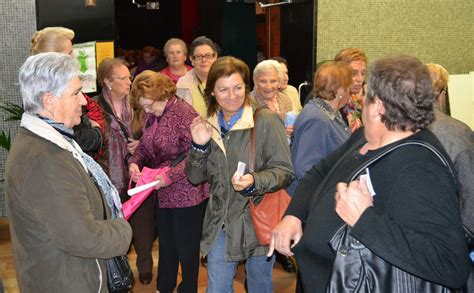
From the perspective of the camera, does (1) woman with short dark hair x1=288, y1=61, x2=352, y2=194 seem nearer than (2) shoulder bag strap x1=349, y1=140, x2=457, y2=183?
No

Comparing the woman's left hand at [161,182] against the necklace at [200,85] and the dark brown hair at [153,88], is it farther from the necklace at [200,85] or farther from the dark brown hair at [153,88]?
the necklace at [200,85]

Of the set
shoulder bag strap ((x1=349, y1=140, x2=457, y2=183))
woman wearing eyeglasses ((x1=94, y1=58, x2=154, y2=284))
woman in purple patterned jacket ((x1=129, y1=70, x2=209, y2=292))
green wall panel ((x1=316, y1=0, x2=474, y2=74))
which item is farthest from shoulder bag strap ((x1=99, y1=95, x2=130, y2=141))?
green wall panel ((x1=316, y1=0, x2=474, y2=74))

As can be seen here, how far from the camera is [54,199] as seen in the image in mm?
1937

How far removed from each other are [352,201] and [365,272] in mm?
230

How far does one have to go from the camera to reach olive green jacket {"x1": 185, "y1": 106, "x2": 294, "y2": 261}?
2.96m

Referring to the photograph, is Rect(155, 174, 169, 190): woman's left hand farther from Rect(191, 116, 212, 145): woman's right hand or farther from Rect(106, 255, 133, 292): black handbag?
Rect(106, 255, 133, 292): black handbag

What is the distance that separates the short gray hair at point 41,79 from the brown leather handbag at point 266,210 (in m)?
1.17

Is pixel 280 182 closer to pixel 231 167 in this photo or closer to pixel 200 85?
pixel 231 167

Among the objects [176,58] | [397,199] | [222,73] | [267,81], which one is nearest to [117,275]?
[397,199]

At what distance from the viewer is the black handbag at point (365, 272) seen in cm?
174

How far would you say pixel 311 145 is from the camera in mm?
3285

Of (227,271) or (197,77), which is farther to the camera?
(197,77)

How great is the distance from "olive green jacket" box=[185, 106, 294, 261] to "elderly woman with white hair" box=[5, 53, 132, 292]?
0.88m

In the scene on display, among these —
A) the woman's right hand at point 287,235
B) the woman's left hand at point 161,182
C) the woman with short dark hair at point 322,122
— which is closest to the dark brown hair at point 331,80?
the woman with short dark hair at point 322,122
